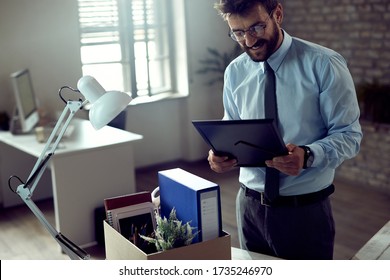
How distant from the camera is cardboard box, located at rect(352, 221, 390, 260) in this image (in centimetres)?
156

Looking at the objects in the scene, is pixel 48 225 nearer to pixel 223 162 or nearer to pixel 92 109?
pixel 92 109

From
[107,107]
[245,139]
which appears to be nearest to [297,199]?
[245,139]

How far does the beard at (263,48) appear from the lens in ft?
5.26

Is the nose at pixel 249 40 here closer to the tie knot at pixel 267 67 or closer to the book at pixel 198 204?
the tie knot at pixel 267 67

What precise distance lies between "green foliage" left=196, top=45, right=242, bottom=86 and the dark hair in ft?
11.8

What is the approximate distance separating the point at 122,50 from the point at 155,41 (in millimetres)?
353

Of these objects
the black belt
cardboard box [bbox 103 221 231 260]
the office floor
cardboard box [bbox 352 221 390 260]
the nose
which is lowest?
the office floor

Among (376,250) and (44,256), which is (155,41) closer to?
(44,256)

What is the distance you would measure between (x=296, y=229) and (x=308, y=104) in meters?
0.37

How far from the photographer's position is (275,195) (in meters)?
1.65

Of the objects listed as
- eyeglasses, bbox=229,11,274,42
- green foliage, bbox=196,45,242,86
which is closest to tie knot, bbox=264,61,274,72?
eyeglasses, bbox=229,11,274,42

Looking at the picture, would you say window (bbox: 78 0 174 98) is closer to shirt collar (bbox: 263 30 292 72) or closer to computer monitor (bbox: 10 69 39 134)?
computer monitor (bbox: 10 69 39 134)

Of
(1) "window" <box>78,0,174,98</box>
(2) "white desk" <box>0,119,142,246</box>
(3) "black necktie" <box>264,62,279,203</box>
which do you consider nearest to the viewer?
(3) "black necktie" <box>264,62,279,203</box>

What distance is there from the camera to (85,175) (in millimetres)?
3324
